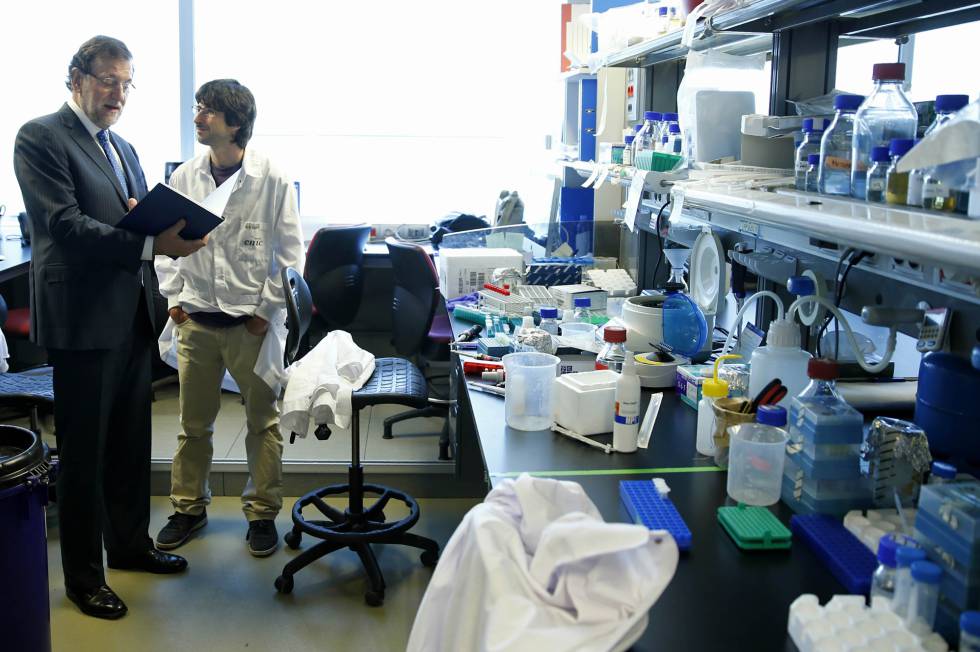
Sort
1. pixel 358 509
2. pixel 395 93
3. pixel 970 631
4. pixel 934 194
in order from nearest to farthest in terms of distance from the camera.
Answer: pixel 970 631, pixel 934 194, pixel 358 509, pixel 395 93

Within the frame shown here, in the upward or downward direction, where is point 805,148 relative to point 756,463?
upward

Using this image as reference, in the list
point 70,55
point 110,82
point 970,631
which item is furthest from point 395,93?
point 970,631

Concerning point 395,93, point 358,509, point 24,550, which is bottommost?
point 358,509

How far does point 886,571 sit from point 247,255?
90.4 inches

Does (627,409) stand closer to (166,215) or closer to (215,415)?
(166,215)

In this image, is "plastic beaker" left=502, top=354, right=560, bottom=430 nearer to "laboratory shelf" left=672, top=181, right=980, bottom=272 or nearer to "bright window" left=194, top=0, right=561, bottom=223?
"laboratory shelf" left=672, top=181, right=980, bottom=272

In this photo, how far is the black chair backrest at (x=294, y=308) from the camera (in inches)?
107

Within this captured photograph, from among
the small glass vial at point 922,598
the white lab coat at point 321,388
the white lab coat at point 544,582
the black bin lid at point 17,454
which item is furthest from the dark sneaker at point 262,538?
the small glass vial at point 922,598

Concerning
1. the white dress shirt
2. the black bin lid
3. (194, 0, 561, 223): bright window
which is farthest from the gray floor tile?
(194, 0, 561, 223): bright window

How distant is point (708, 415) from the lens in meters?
1.73

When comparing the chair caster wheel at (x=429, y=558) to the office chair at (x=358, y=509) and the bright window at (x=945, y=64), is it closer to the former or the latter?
the office chair at (x=358, y=509)

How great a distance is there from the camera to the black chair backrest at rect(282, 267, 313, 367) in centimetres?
272

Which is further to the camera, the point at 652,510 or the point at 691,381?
the point at 691,381

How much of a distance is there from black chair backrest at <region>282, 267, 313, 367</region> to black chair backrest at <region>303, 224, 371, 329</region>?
1.22 metres
